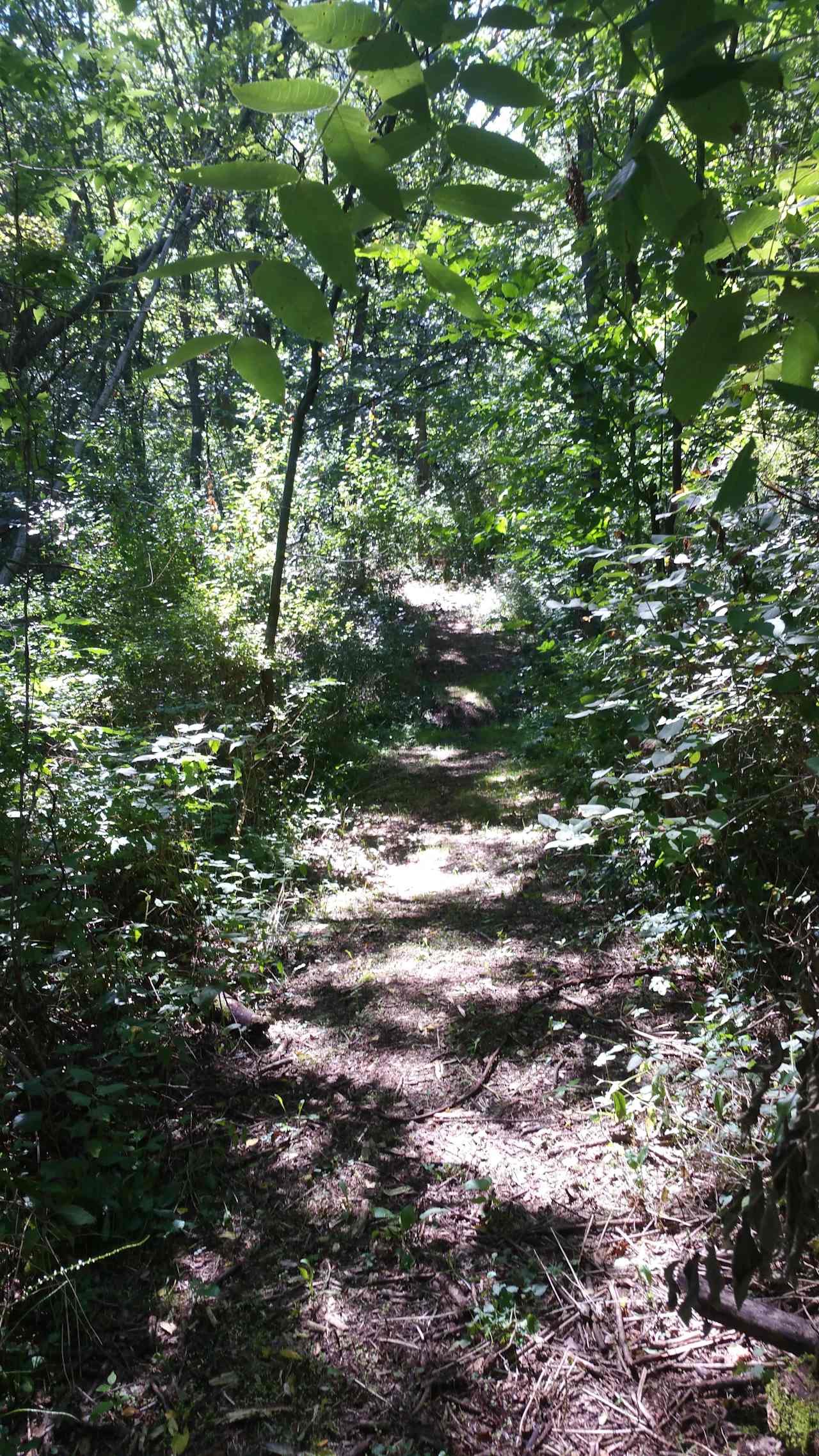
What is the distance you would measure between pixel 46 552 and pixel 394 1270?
6674 millimetres

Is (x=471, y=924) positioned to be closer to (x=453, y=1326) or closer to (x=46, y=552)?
(x=453, y=1326)

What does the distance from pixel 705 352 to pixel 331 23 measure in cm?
49

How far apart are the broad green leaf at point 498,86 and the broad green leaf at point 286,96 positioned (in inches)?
6.0

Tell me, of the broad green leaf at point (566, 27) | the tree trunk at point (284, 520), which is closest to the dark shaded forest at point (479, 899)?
the broad green leaf at point (566, 27)

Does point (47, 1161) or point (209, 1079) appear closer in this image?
point (47, 1161)

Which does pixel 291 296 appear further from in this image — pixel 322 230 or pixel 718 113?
pixel 718 113

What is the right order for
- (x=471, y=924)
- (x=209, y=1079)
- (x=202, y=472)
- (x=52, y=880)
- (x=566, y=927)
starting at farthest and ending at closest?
(x=202, y=472) < (x=471, y=924) < (x=566, y=927) < (x=209, y=1079) < (x=52, y=880)

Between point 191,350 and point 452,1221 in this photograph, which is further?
point 452,1221

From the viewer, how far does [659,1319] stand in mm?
1793

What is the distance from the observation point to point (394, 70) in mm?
795

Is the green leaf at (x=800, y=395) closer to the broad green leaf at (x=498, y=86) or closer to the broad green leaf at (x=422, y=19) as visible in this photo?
the broad green leaf at (x=498, y=86)

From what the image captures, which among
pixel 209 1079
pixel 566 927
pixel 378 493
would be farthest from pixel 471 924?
pixel 378 493

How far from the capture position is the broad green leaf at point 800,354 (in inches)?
35.2

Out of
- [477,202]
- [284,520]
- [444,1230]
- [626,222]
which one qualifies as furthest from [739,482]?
[284,520]
